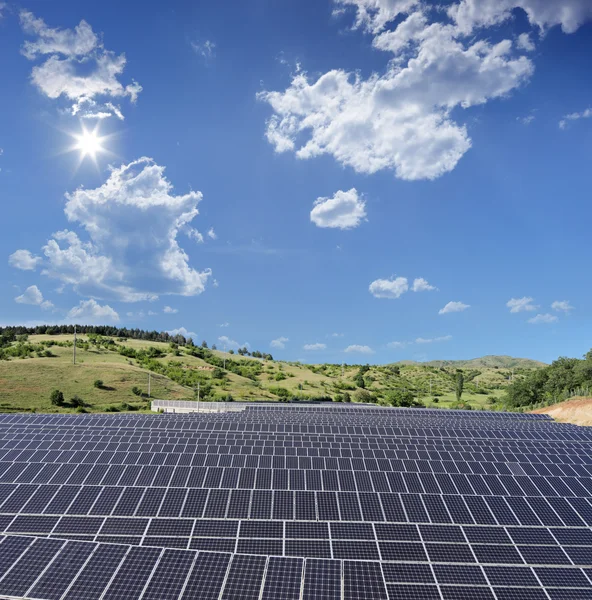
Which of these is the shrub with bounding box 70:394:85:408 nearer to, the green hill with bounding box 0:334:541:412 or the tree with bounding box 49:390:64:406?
the green hill with bounding box 0:334:541:412

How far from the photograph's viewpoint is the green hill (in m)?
87.5

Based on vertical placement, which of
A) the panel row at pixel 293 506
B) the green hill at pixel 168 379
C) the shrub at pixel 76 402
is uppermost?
the green hill at pixel 168 379

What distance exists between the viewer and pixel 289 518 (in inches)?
773

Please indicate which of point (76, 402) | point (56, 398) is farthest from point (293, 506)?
point (76, 402)

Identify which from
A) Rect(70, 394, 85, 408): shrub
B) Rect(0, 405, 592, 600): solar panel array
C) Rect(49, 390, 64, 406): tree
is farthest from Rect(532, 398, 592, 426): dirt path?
Rect(49, 390, 64, 406): tree

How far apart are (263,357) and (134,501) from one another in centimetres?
16448

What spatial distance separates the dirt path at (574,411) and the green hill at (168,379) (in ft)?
101

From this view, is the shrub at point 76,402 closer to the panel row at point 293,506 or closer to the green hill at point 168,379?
the green hill at point 168,379

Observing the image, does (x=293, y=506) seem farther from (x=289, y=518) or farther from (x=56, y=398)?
(x=56, y=398)

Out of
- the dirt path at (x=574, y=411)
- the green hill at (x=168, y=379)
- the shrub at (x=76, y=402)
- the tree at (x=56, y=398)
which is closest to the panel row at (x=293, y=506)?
the dirt path at (x=574, y=411)

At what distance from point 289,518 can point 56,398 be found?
74.6 meters

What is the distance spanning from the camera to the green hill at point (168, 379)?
87.5 meters

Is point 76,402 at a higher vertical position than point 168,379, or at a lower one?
lower

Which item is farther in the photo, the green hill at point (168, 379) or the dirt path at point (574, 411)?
the green hill at point (168, 379)
